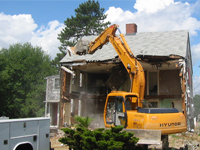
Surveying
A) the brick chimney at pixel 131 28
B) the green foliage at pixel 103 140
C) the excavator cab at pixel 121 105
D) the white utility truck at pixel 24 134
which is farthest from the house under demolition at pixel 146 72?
the green foliage at pixel 103 140

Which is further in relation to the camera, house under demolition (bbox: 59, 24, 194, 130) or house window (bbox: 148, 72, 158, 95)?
house window (bbox: 148, 72, 158, 95)

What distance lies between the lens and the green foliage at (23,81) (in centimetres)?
3341

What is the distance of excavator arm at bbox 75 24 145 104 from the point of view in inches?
449

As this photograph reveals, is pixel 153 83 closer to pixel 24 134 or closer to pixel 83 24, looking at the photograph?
pixel 24 134

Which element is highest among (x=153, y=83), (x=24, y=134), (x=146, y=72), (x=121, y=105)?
(x=146, y=72)

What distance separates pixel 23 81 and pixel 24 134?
106 ft

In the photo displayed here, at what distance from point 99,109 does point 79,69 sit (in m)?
4.41

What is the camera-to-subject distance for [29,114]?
38.7m

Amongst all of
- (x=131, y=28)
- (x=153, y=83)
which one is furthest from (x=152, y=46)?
(x=131, y=28)

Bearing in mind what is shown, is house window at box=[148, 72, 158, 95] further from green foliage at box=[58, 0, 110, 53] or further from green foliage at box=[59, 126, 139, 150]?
green foliage at box=[58, 0, 110, 53]

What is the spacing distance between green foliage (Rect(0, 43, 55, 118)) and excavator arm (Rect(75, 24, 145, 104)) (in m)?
21.5

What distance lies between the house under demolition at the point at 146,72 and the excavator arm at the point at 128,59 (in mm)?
4342

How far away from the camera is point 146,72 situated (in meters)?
22.0

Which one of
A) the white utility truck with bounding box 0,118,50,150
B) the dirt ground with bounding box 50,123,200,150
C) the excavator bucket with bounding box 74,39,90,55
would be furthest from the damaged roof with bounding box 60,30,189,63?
the white utility truck with bounding box 0,118,50,150
